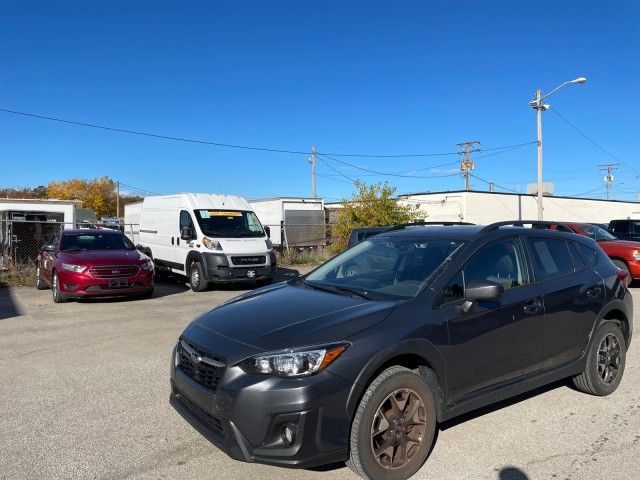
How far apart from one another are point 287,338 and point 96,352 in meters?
4.28

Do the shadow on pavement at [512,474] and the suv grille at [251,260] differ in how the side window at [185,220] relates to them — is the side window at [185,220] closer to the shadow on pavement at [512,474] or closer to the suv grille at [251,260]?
the suv grille at [251,260]

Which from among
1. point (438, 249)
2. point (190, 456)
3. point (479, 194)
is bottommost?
point (190, 456)

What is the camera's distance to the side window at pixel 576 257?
503 centimetres

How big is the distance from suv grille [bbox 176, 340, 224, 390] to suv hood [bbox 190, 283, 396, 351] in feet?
0.59

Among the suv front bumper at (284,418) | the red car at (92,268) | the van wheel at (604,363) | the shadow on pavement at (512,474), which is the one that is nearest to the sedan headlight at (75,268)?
the red car at (92,268)

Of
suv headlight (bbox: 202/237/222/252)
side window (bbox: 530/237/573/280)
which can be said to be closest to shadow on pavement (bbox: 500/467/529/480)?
side window (bbox: 530/237/573/280)

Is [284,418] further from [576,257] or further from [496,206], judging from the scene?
[496,206]

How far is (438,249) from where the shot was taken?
4.36m

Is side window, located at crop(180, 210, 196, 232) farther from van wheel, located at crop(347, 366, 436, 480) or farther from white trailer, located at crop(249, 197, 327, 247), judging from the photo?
van wheel, located at crop(347, 366, 436, 480)

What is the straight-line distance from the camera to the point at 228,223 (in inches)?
527

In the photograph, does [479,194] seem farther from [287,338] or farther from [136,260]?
[287,338]

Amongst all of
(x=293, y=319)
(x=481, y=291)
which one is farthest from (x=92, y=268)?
(x=481, y=291)

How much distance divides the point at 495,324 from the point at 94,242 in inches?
394

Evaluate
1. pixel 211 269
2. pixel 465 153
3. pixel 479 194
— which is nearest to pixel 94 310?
pixel 211 269
